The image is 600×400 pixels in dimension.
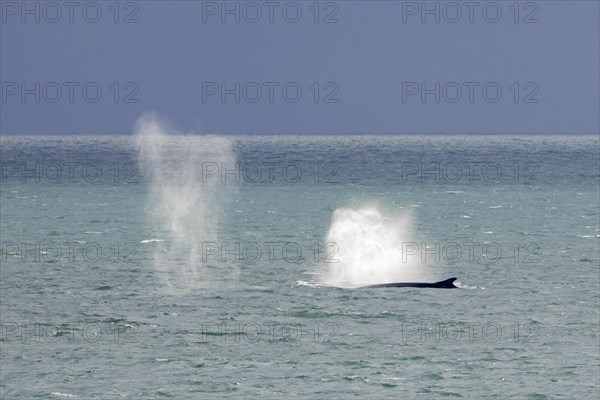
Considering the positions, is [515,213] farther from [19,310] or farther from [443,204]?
[19,310]

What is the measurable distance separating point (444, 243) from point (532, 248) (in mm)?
6479

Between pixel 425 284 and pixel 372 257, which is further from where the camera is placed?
pixel 372 257

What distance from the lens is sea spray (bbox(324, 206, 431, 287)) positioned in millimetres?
59438

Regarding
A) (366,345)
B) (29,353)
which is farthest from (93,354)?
(366,345)

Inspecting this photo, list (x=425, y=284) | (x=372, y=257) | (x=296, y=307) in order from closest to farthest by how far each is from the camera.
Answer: (x=296, y=307) < (x=425, y=284) < (x=372, y=257)

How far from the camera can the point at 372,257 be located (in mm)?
66312

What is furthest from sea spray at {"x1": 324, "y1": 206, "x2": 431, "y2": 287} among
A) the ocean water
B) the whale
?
the whale

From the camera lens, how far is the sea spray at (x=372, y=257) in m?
59.4

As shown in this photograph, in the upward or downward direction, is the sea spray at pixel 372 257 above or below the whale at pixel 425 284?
above

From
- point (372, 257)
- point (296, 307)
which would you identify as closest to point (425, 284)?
point (296, 307)

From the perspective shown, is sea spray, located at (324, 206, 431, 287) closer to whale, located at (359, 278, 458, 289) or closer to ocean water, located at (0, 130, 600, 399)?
ocean water, located at (0, 130, 600, 399)

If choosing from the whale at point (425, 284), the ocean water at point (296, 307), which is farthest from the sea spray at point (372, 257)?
the whale at point (425, 284)

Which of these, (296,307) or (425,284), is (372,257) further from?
(296,307)

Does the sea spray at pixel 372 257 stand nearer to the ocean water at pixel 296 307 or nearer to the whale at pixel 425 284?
the ocean water at pixel 296 307
